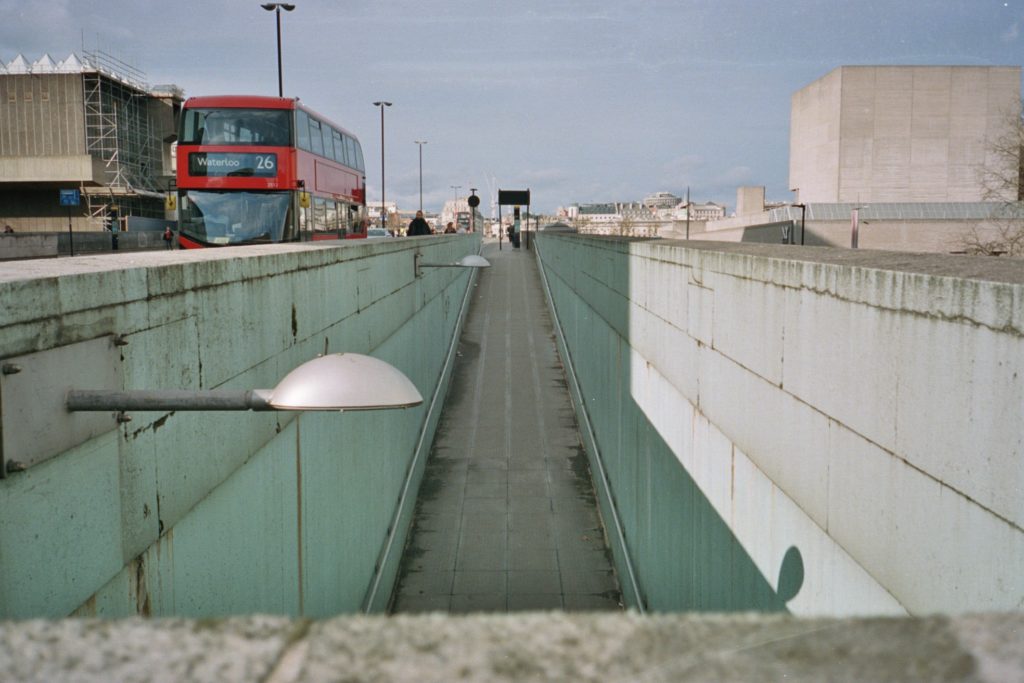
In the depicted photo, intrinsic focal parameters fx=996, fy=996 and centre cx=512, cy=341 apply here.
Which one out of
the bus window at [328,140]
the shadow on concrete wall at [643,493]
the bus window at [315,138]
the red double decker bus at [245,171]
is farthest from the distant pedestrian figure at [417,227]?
the red double decker bus at [245,171]

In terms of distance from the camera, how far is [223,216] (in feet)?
66.4

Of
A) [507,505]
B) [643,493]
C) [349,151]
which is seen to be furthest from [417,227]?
[643,493]

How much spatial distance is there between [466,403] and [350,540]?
41.5 feet

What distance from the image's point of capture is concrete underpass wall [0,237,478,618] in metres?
3.70

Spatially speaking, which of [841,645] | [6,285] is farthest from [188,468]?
[841,645]

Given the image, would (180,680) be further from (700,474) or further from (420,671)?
(700,474)

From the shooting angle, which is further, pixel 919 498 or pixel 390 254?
pixel 390 254

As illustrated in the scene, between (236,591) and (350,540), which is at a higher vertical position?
(236,591)

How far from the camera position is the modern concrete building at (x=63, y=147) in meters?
58.2

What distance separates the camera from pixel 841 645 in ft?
4.23

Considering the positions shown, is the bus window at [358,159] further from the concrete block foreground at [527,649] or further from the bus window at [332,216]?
the concrete block foreground at [527,649]

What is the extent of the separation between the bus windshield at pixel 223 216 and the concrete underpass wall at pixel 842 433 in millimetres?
12558

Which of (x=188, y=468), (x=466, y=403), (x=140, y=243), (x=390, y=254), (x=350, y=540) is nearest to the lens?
(x=188, y=468)

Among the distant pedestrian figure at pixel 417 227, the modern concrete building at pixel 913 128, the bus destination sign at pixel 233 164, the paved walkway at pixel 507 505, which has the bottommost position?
the paved walkway at pixel 507 505
